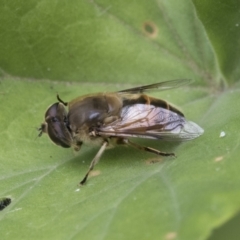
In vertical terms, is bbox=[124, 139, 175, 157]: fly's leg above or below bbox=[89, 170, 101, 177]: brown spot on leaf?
below

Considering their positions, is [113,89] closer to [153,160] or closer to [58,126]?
[58,126]

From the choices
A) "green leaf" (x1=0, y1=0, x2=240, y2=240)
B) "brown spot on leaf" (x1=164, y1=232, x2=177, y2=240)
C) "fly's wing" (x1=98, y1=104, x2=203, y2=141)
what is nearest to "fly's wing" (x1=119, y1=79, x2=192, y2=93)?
"green leaf" (x1=0, y1=0, x2=240, y2=240)

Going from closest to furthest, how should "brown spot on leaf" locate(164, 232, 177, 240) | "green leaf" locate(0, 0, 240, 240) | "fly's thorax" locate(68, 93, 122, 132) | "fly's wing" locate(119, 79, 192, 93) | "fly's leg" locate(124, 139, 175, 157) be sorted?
1. "brown spot on leaf" locate(164, 232, 177, 240)
2. "green leaf" locate(0, 0, 240, 240)
3. "fly's leg" locate(124, 139, 175, 157)
4. "fly's thorax" locate(68, 93, 122, 132)
5. "fly's wing" locate(119, 79, 192, 93)

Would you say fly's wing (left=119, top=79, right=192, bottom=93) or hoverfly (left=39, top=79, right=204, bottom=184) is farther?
fly's wing (left=119, top=79, right=192, bottom=93)

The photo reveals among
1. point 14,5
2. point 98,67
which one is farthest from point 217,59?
point 14,5

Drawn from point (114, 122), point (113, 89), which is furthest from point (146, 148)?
point (113, 89)

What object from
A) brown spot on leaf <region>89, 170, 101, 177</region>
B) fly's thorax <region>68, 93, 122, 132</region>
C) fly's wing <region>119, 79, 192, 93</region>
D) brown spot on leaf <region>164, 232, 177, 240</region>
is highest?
fly's thorax <region>68, 93, 122, 132</region>

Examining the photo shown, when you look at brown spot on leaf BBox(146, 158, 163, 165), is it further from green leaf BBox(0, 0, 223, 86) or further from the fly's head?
green leaf BBox(0, 0, 223, 86)

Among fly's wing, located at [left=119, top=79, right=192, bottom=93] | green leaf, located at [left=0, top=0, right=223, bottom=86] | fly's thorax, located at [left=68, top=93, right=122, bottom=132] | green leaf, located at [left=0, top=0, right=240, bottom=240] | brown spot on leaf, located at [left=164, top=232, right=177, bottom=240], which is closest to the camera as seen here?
brown spot on leaf, located at [left=164, top=232, right=177, bottom=240]
